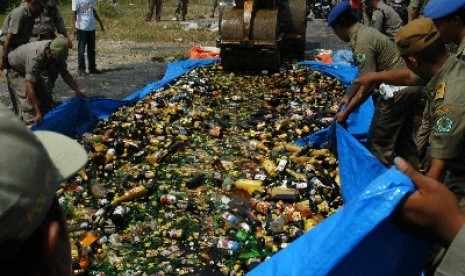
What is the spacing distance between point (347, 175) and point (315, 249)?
2.89 m

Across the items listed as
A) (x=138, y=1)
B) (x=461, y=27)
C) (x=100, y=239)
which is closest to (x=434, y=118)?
(x=461, y=27)

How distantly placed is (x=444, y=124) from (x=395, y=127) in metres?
2.80

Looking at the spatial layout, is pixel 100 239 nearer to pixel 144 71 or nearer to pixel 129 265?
pixel 129 265

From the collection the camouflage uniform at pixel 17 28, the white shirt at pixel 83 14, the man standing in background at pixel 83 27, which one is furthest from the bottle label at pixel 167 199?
the white shirt at pixel 83 14

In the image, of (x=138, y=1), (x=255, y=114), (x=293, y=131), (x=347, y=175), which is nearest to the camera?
(x=347, y=175)

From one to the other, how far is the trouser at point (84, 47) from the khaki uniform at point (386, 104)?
24.0 feet

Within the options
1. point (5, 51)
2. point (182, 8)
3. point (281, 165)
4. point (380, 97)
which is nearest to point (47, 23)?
point (5, 51)

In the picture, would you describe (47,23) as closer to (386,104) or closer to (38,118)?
(38,118)

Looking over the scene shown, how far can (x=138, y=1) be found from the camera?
2600cm

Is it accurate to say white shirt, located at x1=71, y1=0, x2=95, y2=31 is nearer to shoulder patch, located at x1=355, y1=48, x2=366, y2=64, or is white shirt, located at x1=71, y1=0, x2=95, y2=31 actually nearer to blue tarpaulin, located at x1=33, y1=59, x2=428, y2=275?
shoulder patch, located at x1=355, y1=48, x2=366, y2=64

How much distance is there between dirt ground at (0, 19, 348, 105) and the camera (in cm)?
1027

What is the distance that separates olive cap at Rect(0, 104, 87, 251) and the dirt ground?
8957 millimetres

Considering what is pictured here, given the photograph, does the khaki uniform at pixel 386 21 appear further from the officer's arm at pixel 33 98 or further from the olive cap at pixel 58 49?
the officer's arm at pixel 33 98

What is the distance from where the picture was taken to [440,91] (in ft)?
10.9
